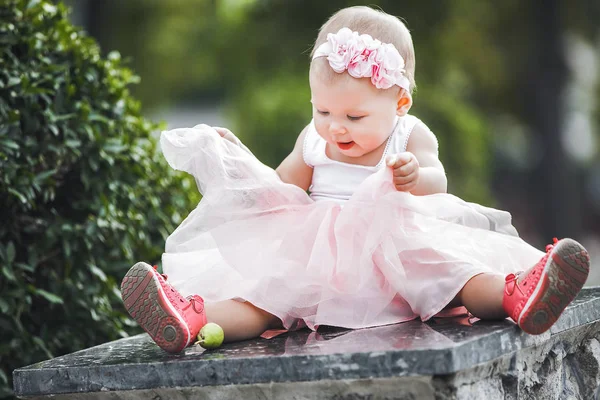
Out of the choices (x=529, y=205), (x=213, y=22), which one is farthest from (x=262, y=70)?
(x=529, y=205)

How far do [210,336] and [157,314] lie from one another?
177mm

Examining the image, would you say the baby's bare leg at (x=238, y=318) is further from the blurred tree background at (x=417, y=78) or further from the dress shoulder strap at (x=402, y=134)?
the blurred tree background at (x=417, y=78)

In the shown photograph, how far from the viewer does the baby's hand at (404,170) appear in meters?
2.32

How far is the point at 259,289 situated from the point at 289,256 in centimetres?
15

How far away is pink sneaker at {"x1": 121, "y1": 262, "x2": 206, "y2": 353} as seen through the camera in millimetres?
2186

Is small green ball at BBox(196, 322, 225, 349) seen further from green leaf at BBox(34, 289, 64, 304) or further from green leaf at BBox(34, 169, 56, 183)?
green leaf at BBox(34, 169, 56, 183)

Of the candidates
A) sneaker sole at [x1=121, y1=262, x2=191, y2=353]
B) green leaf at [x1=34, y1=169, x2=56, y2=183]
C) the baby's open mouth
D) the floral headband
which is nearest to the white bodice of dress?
the baby's open mouth

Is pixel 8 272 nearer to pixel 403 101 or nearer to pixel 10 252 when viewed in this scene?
pixel 10 252

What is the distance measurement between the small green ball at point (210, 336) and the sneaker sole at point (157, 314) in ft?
0.19

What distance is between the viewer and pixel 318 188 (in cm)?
281

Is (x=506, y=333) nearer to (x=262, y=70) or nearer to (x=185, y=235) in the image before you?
(x=185, y=235)

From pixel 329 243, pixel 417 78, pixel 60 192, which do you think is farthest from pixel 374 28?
pixel 417 78

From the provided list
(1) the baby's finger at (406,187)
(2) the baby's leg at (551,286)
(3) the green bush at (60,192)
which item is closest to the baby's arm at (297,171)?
(1) the baby's finger at (406,187)

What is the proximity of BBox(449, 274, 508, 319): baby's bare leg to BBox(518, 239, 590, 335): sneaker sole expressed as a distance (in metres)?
0.17
